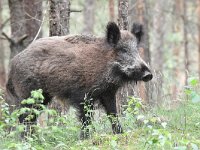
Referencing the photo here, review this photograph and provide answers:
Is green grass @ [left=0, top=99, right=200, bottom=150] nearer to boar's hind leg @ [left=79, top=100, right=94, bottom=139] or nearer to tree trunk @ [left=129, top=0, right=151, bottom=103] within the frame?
boar's hind leg @ [left=79, top=100, right=94, bottom=139]

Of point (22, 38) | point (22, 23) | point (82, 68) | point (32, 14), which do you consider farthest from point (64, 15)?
point (22, 23)

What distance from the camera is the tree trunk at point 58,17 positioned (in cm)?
990

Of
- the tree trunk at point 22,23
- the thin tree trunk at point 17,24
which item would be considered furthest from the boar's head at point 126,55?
the thin tree trunk at point 17,24

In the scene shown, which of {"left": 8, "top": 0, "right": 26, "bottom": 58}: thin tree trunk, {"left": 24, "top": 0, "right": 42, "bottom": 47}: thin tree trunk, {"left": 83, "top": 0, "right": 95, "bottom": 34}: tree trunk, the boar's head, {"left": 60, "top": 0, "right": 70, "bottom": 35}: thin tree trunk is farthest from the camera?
{"left": 83, "top": 0, "right": 95, "bottom": 34}: tree trunk

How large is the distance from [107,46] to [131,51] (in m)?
0.41

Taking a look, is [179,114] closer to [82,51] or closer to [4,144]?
[82,51]

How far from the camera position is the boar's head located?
826cm

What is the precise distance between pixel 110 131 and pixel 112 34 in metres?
1.58

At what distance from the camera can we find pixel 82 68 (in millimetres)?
8344

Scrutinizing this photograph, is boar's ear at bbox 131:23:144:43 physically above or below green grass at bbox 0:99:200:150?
above

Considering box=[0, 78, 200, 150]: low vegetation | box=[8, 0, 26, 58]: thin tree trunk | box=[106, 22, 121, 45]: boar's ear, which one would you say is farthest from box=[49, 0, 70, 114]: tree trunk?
box=[8, 0, 26, 58]: thin tree trunk

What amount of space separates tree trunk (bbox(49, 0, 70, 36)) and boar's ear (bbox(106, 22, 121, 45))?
5.52 feet

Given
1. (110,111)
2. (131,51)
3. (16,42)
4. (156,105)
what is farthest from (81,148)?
(16,42)

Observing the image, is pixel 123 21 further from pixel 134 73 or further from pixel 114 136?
pixel 114 136
